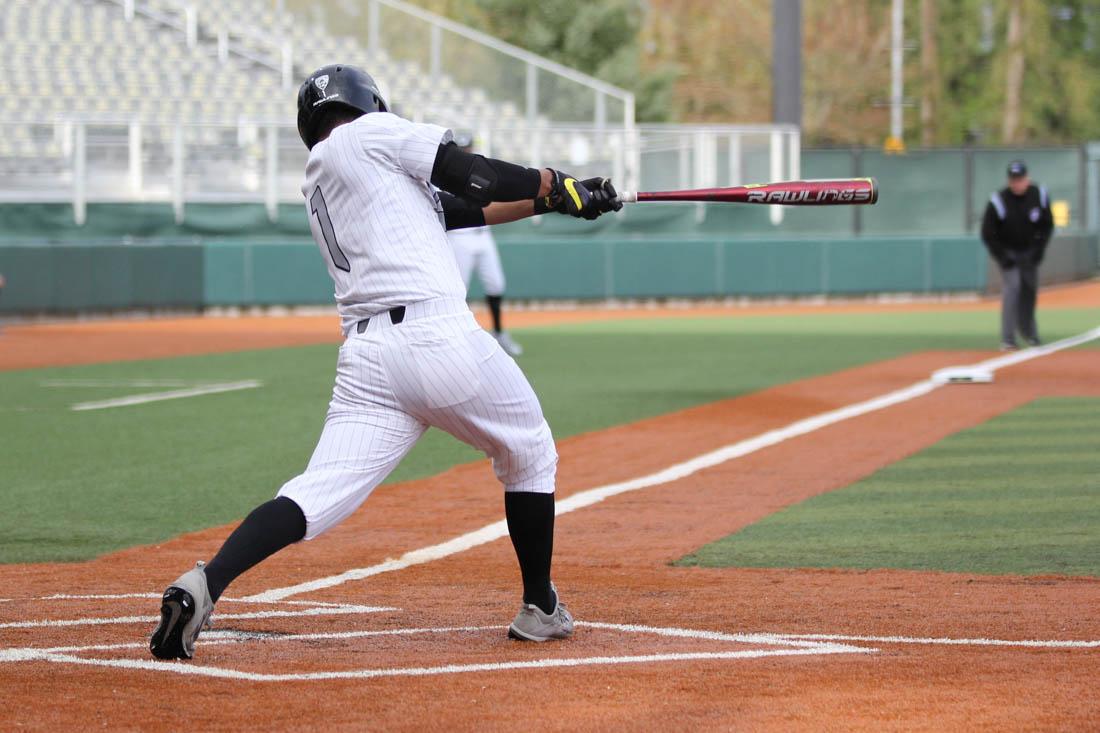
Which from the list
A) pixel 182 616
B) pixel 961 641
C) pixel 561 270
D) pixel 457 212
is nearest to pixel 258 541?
pixel 182 616

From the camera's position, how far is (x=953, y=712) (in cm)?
413

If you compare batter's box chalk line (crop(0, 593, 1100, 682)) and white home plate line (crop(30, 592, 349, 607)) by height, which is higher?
batter's box chalk line (crop(0, 593, 1100, 682))

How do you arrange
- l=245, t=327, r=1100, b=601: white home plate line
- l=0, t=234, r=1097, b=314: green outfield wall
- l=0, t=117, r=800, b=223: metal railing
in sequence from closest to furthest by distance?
l=245, t=327, r=1100, b=601: white home plate line → l=0, t=234, r=1097, b=314: green outfield wall → l=0, t=117, r=800, b=223: metal railing

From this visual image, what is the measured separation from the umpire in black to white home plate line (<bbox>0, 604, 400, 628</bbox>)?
13.0 meters

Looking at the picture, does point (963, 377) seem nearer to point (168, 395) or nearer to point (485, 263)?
point (485, 263)

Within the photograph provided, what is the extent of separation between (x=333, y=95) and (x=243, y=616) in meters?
Result: 1.68

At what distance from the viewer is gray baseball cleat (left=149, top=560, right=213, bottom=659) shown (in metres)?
4.60

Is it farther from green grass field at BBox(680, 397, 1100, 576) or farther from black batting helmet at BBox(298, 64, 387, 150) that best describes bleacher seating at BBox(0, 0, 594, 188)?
black batting helmet at BBox(298, 64, 387, 150)

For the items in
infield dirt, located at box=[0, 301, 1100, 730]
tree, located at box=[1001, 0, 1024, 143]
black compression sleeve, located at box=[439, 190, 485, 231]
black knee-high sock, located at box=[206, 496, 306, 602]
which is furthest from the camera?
tree, located at box=[1001, 0, 1024, 143]

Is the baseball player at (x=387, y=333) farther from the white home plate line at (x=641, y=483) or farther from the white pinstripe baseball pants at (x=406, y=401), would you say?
the white home plate line at (x=641, y=483)

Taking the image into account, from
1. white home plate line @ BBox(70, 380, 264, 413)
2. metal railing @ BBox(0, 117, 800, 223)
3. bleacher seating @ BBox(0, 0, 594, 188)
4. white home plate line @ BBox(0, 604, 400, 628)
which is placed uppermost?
bleacher seating @ BBox(0, 0, 594, 188)

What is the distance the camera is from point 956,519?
25.2 ft

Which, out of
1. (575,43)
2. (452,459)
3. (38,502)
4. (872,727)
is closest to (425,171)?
(872,727)

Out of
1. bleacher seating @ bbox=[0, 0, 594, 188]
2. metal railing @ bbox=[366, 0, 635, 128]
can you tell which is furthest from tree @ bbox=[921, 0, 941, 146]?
bleacher seating @ bbox=[0, 0, 594, 188]
